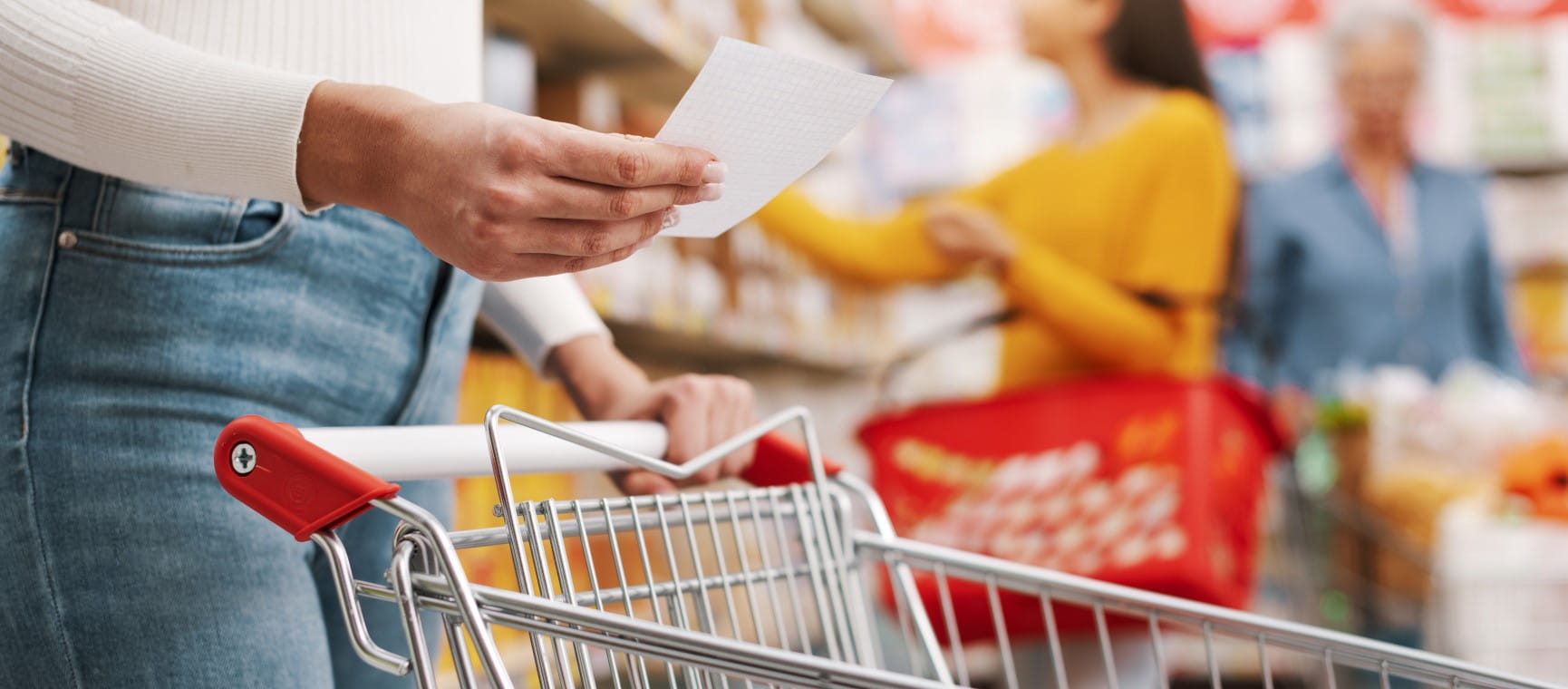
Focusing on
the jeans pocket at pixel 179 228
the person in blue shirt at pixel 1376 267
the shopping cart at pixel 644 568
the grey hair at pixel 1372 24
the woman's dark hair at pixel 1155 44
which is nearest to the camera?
the shopping cart at pixel 644 568

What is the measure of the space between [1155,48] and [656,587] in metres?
1.89

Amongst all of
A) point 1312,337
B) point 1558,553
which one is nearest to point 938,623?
point 1558,553

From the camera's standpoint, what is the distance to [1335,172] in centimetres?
385

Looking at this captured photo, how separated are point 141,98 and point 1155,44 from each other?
2.02 meters

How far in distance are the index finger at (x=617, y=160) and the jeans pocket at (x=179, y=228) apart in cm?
26

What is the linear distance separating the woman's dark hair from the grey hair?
1.51 metres

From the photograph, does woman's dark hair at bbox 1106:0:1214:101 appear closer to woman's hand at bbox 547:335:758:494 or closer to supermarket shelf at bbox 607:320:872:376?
supermarket shelf at bbox 607:320:872:376

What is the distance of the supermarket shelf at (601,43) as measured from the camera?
6.54ft

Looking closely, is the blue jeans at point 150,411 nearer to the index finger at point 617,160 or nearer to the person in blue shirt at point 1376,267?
the index finger at point 617,160

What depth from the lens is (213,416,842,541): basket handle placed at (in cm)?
59

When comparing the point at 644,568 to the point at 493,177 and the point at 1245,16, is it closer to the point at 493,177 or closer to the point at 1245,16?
the point at 493,177

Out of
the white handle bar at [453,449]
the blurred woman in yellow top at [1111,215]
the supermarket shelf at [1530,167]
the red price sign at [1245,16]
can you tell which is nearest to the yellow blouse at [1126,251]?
the blurred woman in yellow top at [1111,215]

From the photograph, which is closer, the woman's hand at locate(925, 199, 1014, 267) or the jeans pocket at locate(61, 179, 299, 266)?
the jeans pocket at locate(61, 179, 299, 266)

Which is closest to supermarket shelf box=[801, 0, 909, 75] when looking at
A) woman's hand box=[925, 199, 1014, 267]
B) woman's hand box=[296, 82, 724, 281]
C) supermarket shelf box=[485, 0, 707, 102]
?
supermarket shelf box=[485, 0, 707, 102]
